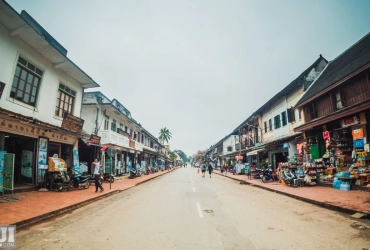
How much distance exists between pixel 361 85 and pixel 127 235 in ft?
45.9

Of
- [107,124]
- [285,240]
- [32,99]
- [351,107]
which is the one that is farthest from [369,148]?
[107,124]

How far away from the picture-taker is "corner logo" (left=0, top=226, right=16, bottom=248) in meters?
4.33

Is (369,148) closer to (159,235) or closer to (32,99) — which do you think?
(159,235)

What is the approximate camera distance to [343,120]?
13.0 metres

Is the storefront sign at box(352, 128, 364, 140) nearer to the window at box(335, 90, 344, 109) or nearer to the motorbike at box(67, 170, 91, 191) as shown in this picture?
the window at box(335, 90, 344, 109)

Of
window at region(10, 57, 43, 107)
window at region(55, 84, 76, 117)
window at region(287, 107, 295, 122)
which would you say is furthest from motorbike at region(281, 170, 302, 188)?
window at region(10, 57, 43, 107)

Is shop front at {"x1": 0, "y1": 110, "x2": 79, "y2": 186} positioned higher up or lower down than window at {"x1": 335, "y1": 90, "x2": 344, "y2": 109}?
lower down

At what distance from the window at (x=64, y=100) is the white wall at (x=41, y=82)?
0.94ft

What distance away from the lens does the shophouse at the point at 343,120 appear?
11448 millimetres

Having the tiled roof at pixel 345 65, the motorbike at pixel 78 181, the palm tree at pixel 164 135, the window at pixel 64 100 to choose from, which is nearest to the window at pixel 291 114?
the tiled roof at pixel 345 65

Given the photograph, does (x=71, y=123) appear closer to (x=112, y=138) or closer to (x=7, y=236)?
(x=112, y=138)

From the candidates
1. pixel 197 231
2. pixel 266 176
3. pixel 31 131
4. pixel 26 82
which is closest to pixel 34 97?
pixel 26 82

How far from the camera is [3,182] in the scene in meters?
8.63

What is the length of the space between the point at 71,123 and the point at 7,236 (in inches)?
426
